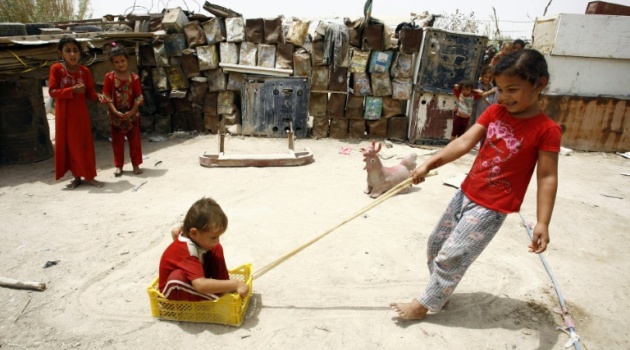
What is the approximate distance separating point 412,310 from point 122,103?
476cm

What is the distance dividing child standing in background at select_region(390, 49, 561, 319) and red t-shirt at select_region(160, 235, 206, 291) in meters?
1.34

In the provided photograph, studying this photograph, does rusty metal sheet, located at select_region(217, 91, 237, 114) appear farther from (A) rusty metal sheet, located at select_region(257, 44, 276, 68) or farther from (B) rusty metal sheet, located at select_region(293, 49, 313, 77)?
(B) rusty metal sheet, located at select_region(293, 49, 313, 77)

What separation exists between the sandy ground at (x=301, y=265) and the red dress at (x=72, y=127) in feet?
1.10

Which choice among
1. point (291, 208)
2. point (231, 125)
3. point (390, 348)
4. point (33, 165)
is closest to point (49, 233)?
point (291, 208)

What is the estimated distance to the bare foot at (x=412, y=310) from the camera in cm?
268

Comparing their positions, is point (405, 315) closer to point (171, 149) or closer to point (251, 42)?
point (171, 149)

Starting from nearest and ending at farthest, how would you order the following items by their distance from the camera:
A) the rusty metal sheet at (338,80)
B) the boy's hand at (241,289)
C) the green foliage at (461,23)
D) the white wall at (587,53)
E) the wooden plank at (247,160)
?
the boy's hand at (241,289)
the wooden plank at (247,160)
the white wall at (587,53)
the rusty metal sheet at (338,80)
the green foliage at (461,23)

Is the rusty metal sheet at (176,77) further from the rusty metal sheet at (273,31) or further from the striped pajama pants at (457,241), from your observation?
the striped pajama pants at (457,241)

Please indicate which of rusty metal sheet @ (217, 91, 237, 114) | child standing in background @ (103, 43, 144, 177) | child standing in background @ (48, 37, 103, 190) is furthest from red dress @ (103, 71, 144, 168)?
rusty metal sheet @ (217, 91, 237, 114)

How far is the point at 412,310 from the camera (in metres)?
2.68

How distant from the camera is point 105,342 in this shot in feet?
8.25

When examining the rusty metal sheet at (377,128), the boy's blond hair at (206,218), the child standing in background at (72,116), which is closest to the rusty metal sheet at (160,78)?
the child standing in background at (72,116)

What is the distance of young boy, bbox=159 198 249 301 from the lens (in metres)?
2.41

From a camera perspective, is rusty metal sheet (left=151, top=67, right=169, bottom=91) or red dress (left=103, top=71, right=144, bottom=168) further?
rusty metal sheet (left=151, top=67, right=169, bottom=91)
